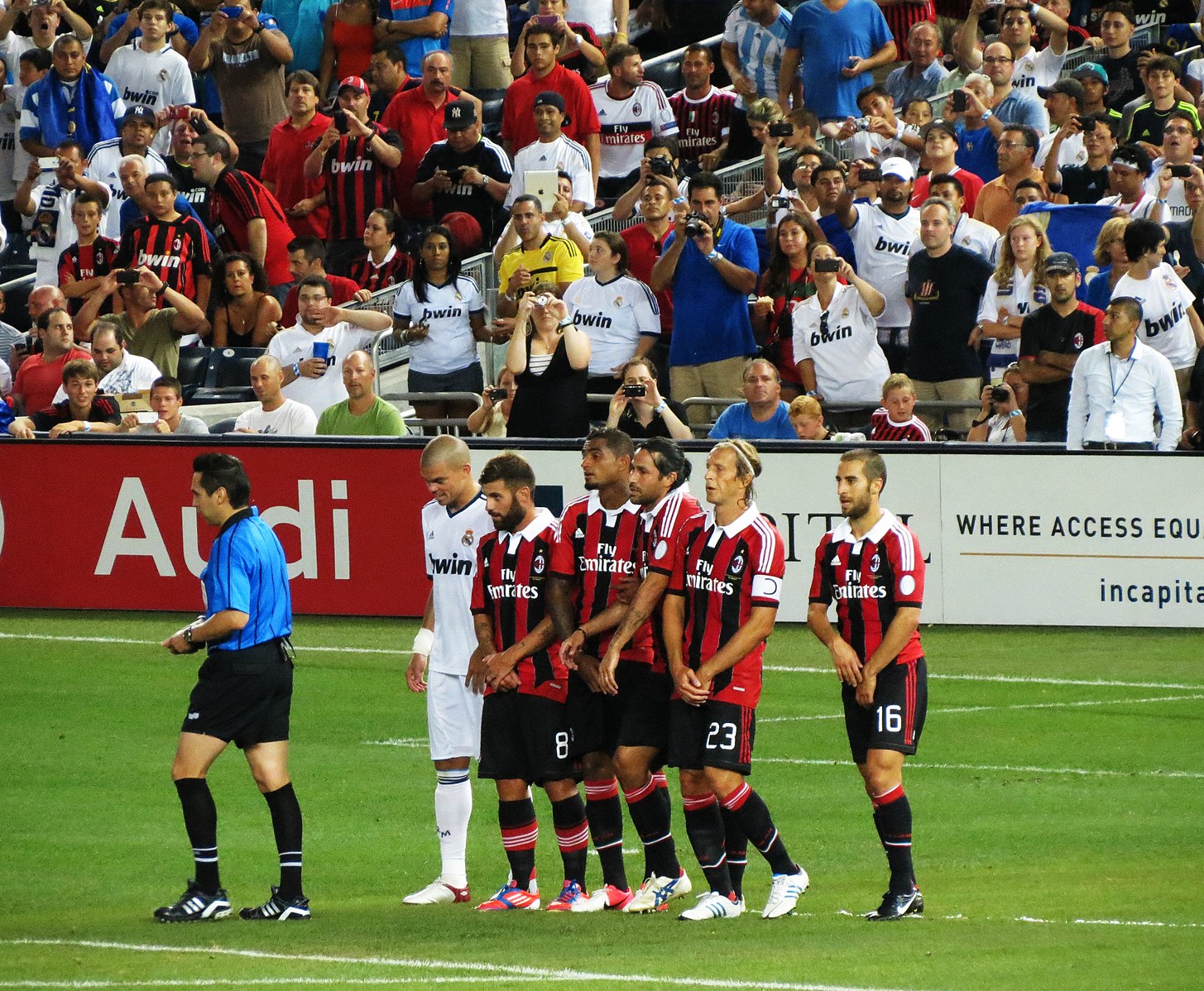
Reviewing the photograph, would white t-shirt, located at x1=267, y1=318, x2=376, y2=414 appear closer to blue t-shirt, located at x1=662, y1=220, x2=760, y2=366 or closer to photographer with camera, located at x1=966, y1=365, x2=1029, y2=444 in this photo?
blue t-shirt, located at x1=662, y1=220, x2=760, y2=366

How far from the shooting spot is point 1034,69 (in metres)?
19.9

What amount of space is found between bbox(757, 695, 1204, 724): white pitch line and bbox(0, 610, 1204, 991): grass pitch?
0.03m

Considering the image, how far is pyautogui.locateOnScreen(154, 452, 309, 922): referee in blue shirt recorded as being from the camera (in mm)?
8430

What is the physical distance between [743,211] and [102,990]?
1345 centimetres

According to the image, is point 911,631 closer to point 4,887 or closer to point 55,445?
point 4,887

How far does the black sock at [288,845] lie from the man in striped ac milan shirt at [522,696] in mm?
811

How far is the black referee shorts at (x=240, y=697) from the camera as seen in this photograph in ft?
27.8

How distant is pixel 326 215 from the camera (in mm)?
20188

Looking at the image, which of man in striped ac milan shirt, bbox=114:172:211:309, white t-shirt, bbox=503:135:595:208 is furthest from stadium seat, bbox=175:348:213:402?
white t-shirt, bbox=503:135:595:208

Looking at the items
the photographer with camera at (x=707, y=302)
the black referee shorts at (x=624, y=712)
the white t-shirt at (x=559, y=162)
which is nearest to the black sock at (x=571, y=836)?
the black referee shorts at (x=624, y=712)

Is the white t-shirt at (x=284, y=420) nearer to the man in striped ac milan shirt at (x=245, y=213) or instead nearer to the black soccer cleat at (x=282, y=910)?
the man in striped ac milan shirt at (x=245, y=213)

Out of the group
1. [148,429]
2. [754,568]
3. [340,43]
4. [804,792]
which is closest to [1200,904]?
[754,568]

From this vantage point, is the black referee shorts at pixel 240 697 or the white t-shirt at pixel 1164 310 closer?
the black referee shorts at pixel 240 697

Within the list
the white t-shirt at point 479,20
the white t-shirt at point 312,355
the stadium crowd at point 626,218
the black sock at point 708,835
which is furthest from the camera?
the white t-shirt at point 479,20
